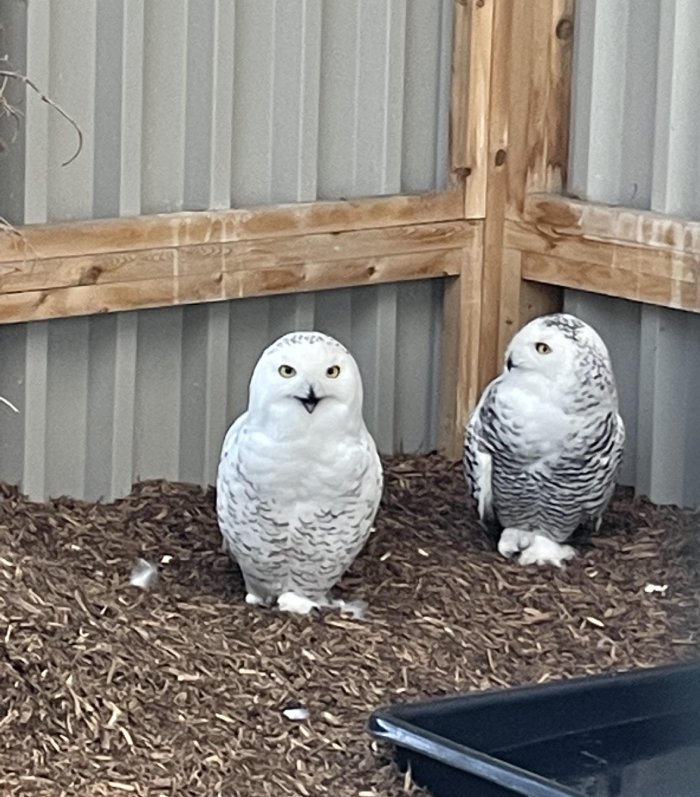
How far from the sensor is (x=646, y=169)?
14.4 ft

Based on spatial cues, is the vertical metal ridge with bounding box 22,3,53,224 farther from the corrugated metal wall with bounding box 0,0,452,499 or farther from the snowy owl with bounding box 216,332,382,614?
the snowy owl with bounding box 216,332,382,614

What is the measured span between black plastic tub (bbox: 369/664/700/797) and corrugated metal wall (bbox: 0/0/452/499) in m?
1.48

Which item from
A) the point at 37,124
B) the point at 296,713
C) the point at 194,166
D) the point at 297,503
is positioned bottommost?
the point at 296,713

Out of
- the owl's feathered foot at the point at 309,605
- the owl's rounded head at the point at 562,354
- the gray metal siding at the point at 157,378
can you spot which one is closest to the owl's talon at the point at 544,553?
the owl's rounded head at the point at 562,354

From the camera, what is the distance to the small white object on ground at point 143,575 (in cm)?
376

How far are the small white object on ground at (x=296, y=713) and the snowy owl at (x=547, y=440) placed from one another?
3.18ft

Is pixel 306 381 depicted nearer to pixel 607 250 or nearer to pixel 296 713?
pixel 296 713

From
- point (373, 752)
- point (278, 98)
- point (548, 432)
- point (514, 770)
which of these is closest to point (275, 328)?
point (278, 98)

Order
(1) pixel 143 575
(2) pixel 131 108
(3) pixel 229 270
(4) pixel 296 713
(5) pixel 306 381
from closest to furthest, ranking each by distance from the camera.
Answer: (4) pixel 296 713, (5) pixel 306 381, (1) pixel 143 575, (2) pixel 131 108, (3) pixel 229 270

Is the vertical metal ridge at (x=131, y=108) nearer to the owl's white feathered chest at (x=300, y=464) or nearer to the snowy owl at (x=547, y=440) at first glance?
the owl's white feathered chest at (x=300, y=464)

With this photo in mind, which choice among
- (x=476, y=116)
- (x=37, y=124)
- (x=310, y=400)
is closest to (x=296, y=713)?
(x=310, y=400)

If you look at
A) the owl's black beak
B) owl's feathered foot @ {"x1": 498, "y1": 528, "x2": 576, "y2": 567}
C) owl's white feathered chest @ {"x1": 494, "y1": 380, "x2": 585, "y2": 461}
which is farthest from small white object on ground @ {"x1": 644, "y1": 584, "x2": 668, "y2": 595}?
the owl's black beak

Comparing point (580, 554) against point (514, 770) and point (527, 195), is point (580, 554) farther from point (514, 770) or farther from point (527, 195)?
point (514, 770)

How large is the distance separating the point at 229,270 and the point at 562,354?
2.64 ft
